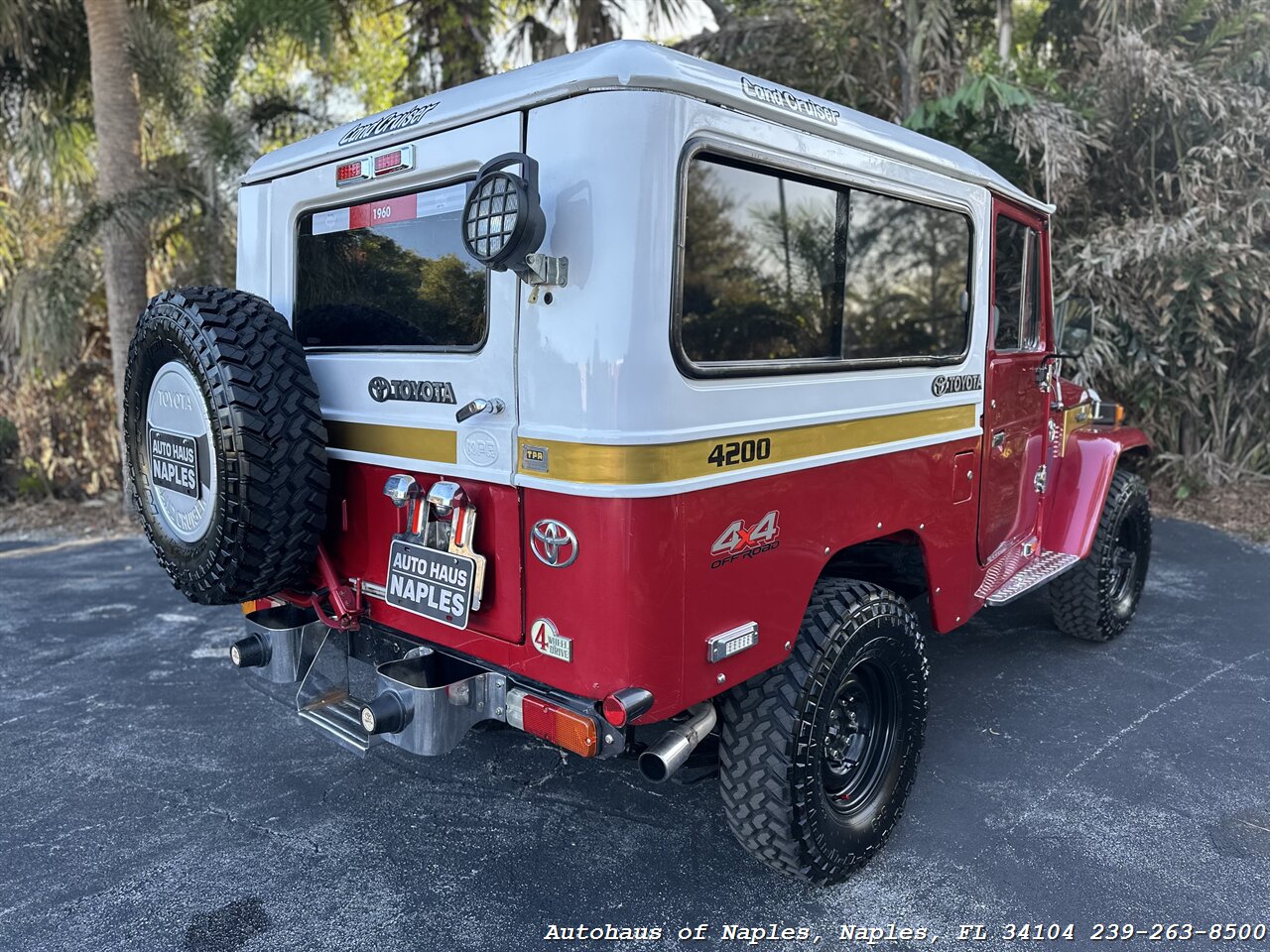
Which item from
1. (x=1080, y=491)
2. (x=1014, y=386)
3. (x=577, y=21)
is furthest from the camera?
(x=577, y=21)

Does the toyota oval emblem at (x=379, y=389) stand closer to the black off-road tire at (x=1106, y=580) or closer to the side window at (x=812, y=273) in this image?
the side window at (x=812, y=273)

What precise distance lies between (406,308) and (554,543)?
102cm

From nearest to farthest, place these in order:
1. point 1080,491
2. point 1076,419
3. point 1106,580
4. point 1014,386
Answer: point 1014,386, point 1080,491, point 1106,580, point 1076,419

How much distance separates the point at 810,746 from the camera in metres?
2.64

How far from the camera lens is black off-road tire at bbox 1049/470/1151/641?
465cm

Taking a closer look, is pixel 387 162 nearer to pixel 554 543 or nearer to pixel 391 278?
pixel 391 278

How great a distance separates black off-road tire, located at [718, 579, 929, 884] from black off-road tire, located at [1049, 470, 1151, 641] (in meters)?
2.23

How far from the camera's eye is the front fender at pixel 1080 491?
4.42 meters

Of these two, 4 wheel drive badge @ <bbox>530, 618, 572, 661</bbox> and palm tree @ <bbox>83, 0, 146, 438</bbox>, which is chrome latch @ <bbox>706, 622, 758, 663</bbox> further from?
palm tree @ <bbox>83, 0, 146, 438</bbox>

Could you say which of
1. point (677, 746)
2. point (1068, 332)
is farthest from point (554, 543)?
point (1068, 332)

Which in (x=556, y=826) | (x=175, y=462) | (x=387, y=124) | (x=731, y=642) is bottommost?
(x=556, y=826)

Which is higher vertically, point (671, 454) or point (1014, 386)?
point (1014, 386)

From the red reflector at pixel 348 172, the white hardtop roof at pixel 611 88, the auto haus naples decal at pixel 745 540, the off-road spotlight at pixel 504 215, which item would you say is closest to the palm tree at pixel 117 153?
the white hardtop roof at pixel 611 88

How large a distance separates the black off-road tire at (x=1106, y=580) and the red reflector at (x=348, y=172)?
3.87m
